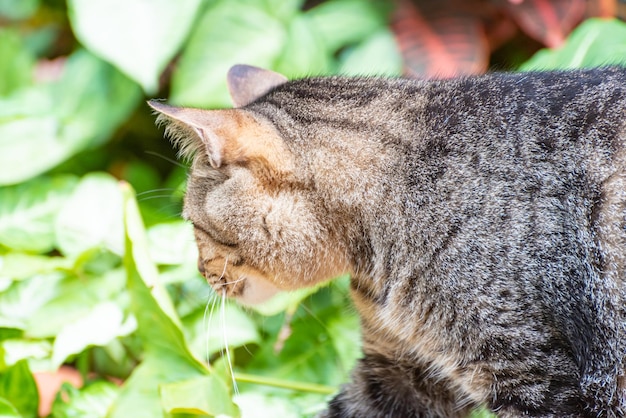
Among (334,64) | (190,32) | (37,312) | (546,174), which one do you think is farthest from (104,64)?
(546,174)

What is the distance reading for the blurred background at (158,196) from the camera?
154 centimetres

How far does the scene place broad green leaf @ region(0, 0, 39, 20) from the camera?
250 centimetres

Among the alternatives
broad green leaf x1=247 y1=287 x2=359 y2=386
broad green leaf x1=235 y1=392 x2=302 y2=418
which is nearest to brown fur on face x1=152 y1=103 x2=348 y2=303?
broad green leaf x1=235 y1=392 x2=302 y2=418

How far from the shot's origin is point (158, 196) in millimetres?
1872

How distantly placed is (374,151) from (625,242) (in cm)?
40

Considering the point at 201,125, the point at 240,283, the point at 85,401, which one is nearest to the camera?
the point at 201,125

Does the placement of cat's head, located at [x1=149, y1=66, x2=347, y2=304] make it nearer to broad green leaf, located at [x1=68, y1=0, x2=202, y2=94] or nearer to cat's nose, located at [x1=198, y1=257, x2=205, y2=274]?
cat's nose, located at [x1=198, y1=257, x2=205, y2=274]

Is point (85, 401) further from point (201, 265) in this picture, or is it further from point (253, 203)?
point (253, 203)

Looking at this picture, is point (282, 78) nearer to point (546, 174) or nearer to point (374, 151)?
point (374, 151)

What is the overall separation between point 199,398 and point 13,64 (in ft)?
4.95

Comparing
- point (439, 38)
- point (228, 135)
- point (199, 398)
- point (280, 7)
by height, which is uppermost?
point (228, 135)

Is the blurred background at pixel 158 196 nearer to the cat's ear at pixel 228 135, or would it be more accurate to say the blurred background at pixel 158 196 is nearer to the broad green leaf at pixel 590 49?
the broad green leaf at pixel 590 49

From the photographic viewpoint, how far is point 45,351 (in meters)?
1.67

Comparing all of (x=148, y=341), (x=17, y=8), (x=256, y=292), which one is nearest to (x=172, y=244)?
(x=148, y=341)
